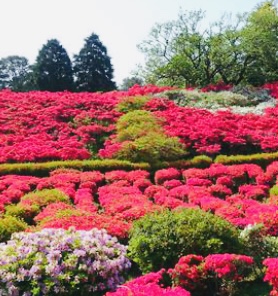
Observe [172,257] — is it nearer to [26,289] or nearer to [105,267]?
[105,267]

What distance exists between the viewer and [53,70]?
46.9 meters

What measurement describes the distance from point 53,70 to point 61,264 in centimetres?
3917

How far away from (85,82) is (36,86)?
4.23 metres

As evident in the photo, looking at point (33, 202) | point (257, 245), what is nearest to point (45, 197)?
point (33, 202)

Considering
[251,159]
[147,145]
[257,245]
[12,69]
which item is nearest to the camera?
[257,245]

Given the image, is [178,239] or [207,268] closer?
[207,268]

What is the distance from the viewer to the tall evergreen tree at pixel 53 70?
46438 millimetres

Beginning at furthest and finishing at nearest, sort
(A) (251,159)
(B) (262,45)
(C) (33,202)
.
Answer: (B) (262,45) → (A) (251,159) → (C) (33,202)

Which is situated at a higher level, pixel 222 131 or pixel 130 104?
pixel 130 104

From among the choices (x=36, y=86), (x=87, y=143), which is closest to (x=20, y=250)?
(x=87, y=143)

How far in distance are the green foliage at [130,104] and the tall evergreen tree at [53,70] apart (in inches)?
746

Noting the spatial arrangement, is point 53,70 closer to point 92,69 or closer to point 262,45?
point 92,69

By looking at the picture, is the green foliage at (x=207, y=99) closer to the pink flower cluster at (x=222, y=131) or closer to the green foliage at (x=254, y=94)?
the green foliage at (x=254, y=94)

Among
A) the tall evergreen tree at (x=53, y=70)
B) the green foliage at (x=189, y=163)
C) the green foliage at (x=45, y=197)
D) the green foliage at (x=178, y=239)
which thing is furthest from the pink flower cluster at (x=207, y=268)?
the tall evergreen tree at (x=53, y=70)
